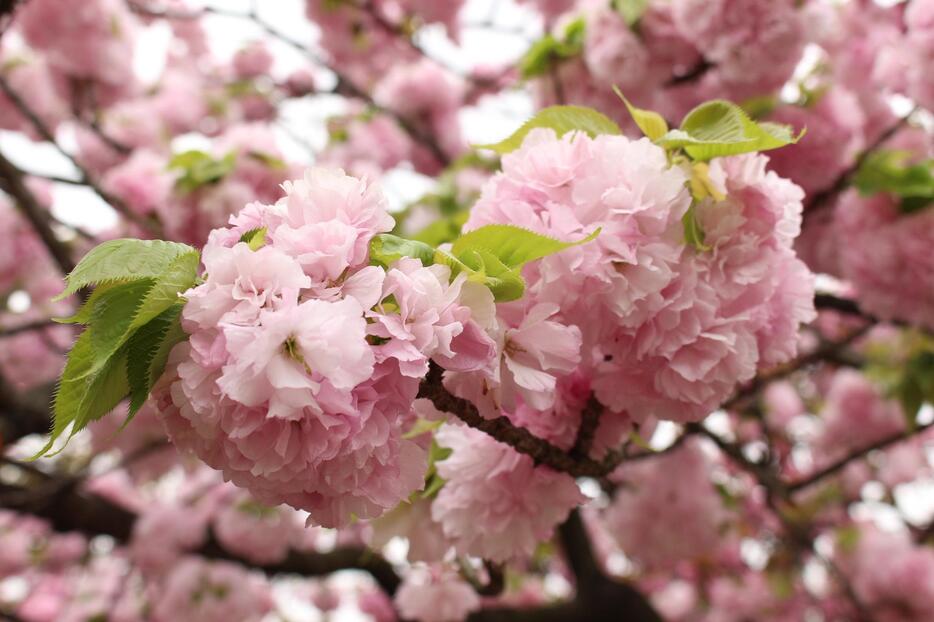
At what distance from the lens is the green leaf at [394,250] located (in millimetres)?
558

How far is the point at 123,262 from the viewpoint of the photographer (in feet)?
1.74

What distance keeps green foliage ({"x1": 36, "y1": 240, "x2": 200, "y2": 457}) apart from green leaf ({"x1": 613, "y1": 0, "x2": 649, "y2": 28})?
3.85 feet

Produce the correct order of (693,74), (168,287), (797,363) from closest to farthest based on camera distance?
(168,287) < (693,74) < (797,363)

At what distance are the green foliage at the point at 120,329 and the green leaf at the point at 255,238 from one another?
4 cm

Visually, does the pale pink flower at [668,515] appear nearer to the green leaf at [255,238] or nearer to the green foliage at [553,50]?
the green foliage at [553,50]

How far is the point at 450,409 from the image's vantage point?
24.3 inches

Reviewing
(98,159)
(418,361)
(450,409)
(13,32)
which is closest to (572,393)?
(450,409)

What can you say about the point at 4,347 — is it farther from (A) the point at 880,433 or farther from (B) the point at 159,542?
(A) the point at 880,433

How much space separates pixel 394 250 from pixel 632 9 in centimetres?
111

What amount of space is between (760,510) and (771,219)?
343 centimetres

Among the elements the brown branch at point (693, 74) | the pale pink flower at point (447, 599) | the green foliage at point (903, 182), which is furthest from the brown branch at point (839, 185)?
the pale pink flower at point (447, 599)

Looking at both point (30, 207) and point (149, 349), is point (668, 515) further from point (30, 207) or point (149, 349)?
point (149, 349)

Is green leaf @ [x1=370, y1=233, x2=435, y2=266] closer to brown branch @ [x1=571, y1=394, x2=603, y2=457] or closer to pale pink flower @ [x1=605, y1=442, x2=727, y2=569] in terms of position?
brown branch @ [x1=571, y1=394, x2=603, y2=457]

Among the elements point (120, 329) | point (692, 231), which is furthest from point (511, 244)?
point (120, 329)
